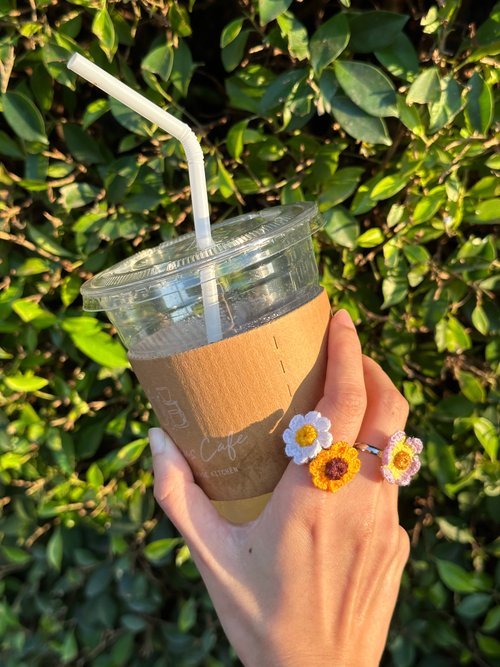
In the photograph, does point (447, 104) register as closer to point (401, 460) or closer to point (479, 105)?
point (479, 105)

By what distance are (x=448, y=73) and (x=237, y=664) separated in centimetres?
112

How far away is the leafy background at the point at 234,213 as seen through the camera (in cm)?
81

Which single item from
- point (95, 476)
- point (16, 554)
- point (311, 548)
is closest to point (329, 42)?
point (311, 548)

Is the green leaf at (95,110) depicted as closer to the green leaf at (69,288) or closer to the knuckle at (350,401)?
the green leaf at (69,288)

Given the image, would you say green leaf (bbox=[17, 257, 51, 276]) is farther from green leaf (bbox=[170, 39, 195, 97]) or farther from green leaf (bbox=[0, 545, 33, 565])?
green leaf (bbox=[0, 545, 33, 565])

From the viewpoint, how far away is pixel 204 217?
667 mm

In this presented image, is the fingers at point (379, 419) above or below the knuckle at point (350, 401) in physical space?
below

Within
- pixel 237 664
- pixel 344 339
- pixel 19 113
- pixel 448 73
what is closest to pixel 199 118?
pixel 19 113

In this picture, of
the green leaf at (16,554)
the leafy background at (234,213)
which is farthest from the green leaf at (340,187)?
the green leaf at (16,554)

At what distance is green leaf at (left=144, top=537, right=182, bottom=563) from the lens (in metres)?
1.10

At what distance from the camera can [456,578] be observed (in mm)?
1016

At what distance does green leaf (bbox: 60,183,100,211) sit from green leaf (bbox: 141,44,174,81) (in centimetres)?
20

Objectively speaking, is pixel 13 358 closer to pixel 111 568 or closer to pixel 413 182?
pixel 111 568

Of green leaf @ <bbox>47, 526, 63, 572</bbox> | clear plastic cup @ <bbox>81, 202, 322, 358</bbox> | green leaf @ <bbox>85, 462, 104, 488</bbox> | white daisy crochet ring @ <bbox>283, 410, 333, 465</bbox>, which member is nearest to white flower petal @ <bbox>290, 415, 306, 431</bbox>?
white daisy crochet ring @ <bbox>283, 410, 333, 465</bbox>
